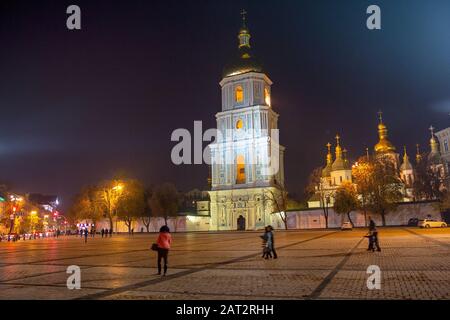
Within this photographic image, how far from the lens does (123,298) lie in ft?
31.0

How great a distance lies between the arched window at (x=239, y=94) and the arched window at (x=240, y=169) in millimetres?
10847

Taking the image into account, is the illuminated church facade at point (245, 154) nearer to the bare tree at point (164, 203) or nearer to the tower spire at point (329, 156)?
the bare tree at point (164, 203)

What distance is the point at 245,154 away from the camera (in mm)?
75500

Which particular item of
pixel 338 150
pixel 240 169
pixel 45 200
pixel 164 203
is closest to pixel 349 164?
pixel 338 150

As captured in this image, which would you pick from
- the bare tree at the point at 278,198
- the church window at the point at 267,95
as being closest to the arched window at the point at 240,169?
the bare tree at the point at 278,198

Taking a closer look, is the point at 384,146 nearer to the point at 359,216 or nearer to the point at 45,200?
the point at 359,216

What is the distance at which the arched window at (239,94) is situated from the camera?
78.8 m

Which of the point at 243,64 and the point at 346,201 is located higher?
the point at 243,64

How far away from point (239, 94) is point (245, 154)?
40.9 feet

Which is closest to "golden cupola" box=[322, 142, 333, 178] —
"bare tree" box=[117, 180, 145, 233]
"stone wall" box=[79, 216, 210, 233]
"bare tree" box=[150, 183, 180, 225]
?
"stone wall" box=[79, 216, 210, 233]

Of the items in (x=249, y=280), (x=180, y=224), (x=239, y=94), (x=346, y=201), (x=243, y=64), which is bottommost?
(x=180, y=224)

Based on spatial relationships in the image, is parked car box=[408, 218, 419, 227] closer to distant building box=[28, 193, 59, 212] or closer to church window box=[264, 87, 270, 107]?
church window box=[264, 87, 270, 107]
